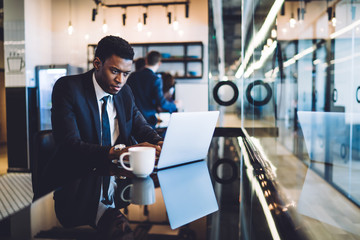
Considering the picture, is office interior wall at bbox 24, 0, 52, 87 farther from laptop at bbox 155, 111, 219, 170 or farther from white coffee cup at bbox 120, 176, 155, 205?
white coffee cup at bbox 120, 176, 155, 205

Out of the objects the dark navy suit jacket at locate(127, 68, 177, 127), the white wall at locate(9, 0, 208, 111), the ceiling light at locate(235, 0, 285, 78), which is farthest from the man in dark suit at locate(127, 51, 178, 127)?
the white wall at locate(9, 0, 208, 111)

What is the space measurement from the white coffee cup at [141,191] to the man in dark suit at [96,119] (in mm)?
164

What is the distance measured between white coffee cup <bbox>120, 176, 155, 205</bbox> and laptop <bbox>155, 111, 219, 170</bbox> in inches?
6.7

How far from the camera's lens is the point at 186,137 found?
1.16m

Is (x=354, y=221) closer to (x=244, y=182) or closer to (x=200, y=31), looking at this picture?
(x=244, y=182)

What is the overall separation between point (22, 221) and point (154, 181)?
47 centimetres

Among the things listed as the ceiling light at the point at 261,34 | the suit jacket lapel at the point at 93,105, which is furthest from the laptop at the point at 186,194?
the ceiling light at the point at 261,34

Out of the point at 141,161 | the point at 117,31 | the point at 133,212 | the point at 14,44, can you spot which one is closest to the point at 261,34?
the point at 141,161

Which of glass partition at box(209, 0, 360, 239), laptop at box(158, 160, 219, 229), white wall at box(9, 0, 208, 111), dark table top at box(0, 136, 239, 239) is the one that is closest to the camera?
dark table top at box(0, 136, 239, 239)

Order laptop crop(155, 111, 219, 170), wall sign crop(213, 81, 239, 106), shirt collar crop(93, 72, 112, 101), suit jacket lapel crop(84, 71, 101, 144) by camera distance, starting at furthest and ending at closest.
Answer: wall sign crop(213, 81, 239, 106), shirt collar crop(93, 72, 112, 101), suit jacket lapel crop(84, 71, 101, 144), laptop crop(155, 111, 219, 170)

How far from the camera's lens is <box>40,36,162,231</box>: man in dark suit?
1.23 meters

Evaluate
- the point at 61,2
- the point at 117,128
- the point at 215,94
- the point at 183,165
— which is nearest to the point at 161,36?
the point at 61,2

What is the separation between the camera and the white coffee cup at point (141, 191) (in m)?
0.72

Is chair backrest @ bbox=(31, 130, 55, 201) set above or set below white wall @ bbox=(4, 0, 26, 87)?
below
